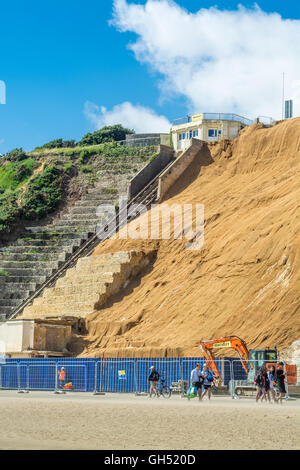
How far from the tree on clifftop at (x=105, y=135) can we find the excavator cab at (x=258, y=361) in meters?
43.6

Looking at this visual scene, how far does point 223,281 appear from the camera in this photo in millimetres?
35938

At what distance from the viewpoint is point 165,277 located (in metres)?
40.5

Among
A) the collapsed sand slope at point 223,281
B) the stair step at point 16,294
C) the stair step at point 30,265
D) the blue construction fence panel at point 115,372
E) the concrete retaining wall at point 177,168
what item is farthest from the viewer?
the concrete retaining wall at point 177,168

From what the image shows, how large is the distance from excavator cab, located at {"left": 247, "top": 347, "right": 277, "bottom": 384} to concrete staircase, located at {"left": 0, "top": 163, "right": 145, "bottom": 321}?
1861 cm

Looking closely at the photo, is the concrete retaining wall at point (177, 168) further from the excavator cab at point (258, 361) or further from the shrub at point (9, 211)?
the excavator cab at point (258, 361)

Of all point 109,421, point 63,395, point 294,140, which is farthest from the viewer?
point 294,140

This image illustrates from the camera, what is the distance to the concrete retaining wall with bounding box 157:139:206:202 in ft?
167

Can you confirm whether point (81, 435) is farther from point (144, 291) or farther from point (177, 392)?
point (144, 291)

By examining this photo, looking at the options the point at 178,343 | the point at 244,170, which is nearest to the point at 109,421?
the point at 178,343

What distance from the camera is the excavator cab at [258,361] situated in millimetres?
26703

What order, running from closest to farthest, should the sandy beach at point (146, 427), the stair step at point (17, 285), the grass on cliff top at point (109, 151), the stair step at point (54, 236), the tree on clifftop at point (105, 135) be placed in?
the sandy beach at point (146, 427) → the stair step at point (17, 285) → the stair step at point (54, 236) → the grass on cliff top at point (109, 151) → the tree on clifftop at point (105, 135)

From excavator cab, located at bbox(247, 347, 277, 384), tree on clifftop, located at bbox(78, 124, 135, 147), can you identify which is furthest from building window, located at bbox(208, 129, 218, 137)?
excavator cab, located at bbox(247, 347, 277, 384)

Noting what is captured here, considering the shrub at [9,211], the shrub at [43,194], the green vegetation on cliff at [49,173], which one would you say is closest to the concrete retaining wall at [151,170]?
the green vegetation on cliff at [49,173]
